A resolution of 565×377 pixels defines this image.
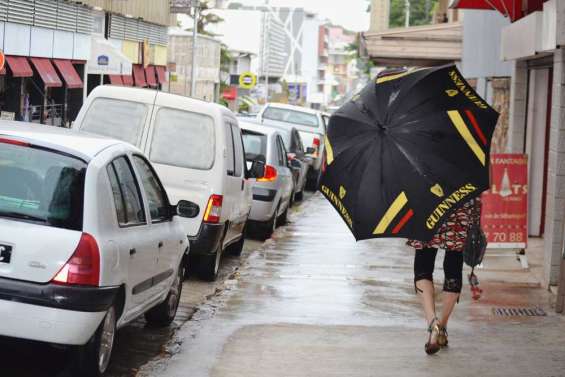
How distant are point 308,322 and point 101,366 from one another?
9.96ft

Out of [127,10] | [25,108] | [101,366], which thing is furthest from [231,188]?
[127,10]

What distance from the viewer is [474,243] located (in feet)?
27.8

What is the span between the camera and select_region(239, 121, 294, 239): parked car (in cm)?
1705

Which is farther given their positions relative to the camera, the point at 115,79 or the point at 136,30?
the point at 136,30

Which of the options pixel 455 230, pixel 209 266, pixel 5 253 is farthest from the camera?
pixel 209 266

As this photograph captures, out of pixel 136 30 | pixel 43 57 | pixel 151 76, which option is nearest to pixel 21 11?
→ pixel 43 57

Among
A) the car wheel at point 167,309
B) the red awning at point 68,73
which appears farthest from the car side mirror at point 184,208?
the red awning at point 68,73

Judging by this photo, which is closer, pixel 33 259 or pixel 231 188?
pixel 33 259

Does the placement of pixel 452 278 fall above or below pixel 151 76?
below

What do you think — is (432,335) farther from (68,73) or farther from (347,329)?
(68,73)

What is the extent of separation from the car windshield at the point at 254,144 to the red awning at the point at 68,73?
18722 mm

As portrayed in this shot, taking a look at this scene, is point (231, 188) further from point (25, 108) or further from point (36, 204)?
point (25, 108)

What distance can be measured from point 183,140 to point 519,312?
368 cm

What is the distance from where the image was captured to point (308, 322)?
983cm
